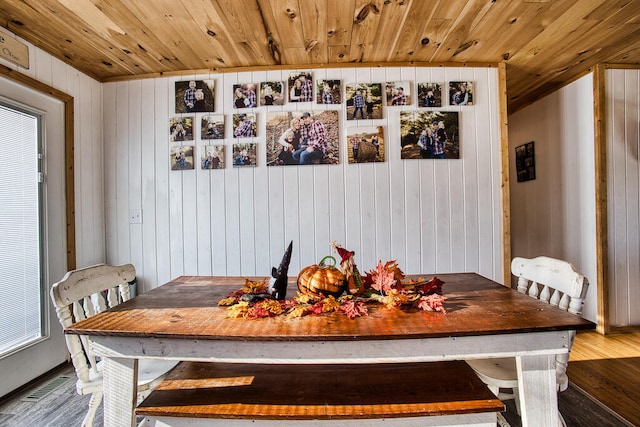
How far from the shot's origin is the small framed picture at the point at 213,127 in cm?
271

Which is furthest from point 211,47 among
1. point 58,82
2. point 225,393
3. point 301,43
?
point 225,393

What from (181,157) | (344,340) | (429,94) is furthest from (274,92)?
(344,340)

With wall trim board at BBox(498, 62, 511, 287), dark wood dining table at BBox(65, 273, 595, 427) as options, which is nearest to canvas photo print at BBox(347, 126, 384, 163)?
wall trim board at BBox(498, 62, 511, 287)

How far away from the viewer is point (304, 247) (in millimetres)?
2705

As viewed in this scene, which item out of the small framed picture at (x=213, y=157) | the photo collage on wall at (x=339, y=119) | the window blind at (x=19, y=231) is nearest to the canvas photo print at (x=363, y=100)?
the photo collage on wall at (x=339, y=119)

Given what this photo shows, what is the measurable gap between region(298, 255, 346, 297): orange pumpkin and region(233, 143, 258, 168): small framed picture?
1.65 metres

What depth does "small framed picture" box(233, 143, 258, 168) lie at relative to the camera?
269cm

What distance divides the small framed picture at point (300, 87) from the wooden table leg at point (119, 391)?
227 centimetres

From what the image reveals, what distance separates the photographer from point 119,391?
1.12 m

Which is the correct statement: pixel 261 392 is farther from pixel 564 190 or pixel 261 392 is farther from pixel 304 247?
pixel 564 190

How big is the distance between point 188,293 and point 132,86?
2.28m

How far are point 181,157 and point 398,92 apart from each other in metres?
2.02

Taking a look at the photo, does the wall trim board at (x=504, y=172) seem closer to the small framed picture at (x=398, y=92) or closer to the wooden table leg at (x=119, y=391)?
the small framed picture at (x=398, y=92)

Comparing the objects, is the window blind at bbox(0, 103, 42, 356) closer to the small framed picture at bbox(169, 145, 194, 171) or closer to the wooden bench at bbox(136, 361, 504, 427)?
the small framed picture at bbox(169, 145, 194, 171)
